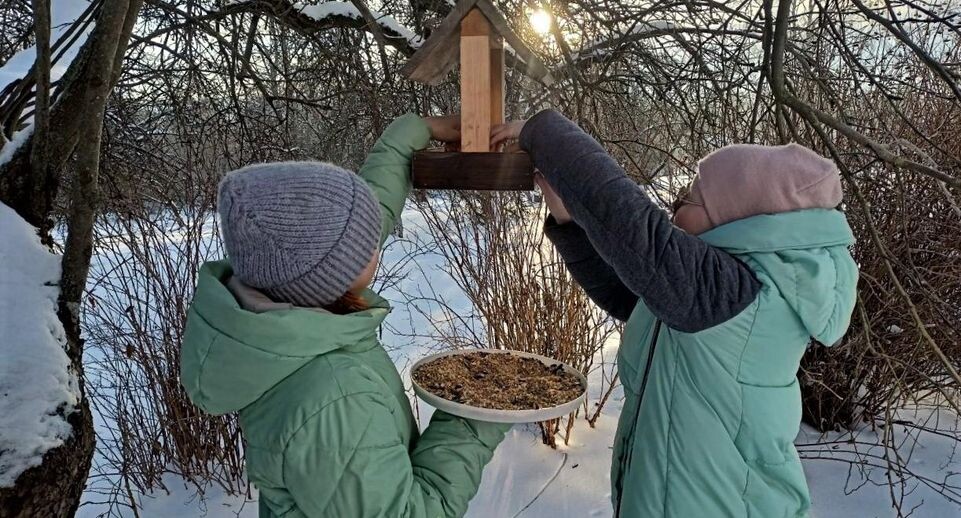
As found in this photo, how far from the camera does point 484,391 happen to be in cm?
137

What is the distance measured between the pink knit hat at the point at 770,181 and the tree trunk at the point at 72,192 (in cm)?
151

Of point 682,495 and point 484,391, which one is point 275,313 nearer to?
point 484,391

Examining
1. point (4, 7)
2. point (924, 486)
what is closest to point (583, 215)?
point (924, 486)

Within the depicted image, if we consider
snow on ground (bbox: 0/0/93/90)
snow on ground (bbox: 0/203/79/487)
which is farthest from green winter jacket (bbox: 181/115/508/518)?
snow on ground (bbox: 0/0/93/90)

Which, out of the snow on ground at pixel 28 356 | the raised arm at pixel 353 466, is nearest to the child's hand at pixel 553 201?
the raised arm at pixel 353 466

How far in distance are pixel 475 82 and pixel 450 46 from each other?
13cm

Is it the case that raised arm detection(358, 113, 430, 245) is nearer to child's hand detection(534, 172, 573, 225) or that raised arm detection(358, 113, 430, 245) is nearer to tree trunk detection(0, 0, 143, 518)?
child's hand detection(534, 172, 573, 225)

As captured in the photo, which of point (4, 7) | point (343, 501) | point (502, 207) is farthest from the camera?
point (502, 207)

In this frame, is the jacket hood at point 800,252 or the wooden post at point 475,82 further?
the wooden post at point 475,82

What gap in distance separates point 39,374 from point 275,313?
100 centimetres

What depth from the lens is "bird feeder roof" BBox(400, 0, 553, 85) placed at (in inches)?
54.5

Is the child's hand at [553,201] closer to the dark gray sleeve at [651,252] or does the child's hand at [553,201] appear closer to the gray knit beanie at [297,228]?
the dark gray sleeve at [651,252]

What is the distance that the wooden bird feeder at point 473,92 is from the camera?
4.40 feet

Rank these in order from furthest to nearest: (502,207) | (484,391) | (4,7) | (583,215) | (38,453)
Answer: (502,207)
(4,7)
(38,453)
(484,391)
(583,215)
